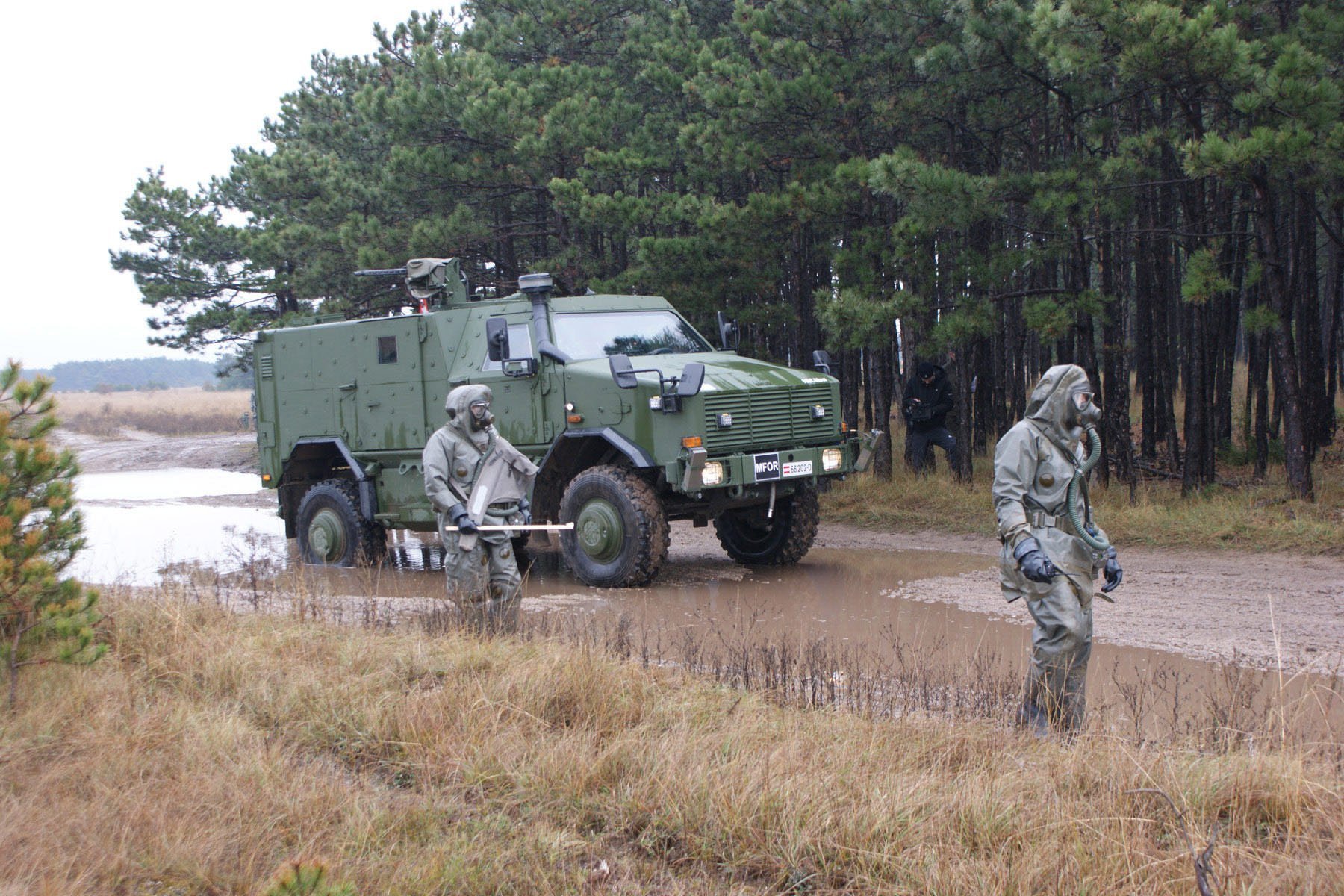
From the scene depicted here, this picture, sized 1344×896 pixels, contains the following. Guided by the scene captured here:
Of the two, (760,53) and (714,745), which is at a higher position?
(760,53)

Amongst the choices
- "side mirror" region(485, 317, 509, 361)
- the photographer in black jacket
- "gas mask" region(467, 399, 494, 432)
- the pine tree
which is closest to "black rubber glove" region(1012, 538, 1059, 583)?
"gas mask" region(467, 399, 494, 432)

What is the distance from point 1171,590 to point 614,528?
4.36m

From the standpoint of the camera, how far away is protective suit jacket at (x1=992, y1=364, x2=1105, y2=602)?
551 cm

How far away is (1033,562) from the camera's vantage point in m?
5.28

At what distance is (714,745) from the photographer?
194 inches

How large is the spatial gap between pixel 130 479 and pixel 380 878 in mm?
25303

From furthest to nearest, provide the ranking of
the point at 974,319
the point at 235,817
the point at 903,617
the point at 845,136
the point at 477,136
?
1. the point at 477,136
2. the point at 845,136
3. the point at 974,319
4. the point at 903,617
5. the point at 235,817

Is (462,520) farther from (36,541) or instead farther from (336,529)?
(336,529)

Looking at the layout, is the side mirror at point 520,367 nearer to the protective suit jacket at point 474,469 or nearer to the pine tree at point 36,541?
the protective suit jacket at point 474,469

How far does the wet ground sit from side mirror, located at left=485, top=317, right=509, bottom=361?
200 centimetres

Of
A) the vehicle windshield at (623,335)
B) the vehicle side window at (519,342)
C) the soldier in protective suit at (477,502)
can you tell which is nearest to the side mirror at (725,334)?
the vehicle windshield at (623,335)

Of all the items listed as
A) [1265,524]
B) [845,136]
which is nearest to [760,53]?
[845,136]

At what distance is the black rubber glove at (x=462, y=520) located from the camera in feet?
24.8

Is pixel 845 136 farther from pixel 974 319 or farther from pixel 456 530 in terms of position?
pixel 456 530
